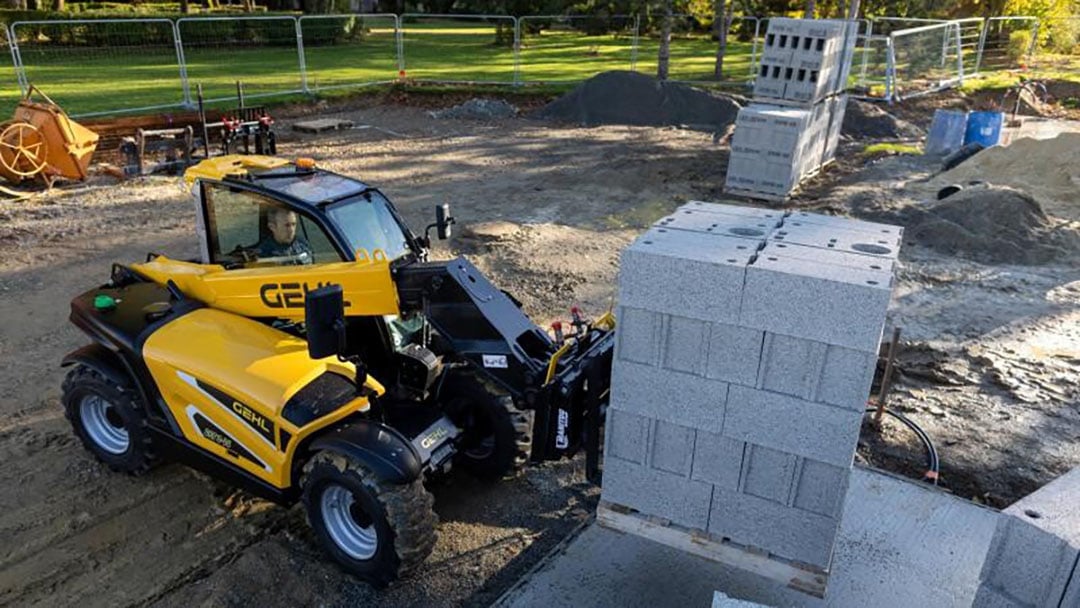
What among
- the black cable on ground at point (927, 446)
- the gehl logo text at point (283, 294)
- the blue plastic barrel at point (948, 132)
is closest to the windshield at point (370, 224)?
the gehl logo text at point (283, 294)

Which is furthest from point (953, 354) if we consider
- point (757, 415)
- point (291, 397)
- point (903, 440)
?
point (291, 397)

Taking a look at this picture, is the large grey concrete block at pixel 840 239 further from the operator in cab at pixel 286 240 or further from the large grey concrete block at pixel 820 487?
the operator in cab at pixel 286 240

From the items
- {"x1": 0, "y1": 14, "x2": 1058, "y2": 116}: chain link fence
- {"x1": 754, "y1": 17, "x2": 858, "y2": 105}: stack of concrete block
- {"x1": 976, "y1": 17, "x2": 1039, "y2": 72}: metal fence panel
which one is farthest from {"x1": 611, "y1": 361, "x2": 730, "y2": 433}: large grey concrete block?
{"x1": 976, "y1": 17, "x2": 1039, "y2": 72}: metal fence panel

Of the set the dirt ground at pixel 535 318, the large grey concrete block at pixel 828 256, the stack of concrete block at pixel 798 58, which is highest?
the stack of concrete block at pixel 798 58

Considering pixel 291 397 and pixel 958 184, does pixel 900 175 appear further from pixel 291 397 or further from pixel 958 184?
pixel 291 397

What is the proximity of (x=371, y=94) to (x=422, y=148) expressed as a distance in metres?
6.25

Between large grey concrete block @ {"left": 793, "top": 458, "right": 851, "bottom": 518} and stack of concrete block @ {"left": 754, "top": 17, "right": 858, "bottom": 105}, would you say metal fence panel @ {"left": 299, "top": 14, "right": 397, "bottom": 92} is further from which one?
large grey concrete block @ {"left": 793, "top": 458, "right": 851, "bottom": 518}

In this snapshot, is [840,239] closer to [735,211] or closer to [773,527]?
[735,211]

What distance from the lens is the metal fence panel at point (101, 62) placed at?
19.8 meters

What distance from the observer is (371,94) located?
72.9 ft

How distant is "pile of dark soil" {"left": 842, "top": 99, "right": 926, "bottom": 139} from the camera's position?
19.3 metres

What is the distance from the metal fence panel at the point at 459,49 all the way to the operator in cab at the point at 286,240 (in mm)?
18242

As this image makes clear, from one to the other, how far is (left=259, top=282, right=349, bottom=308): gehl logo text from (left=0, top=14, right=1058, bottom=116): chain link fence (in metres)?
14.6

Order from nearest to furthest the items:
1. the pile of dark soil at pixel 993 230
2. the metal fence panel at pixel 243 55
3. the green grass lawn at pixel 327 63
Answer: the pile of dark soil at pixel 993 230 → the green grass lawn at pixel 327 63 → the metal fence panel at pixel 243 55
